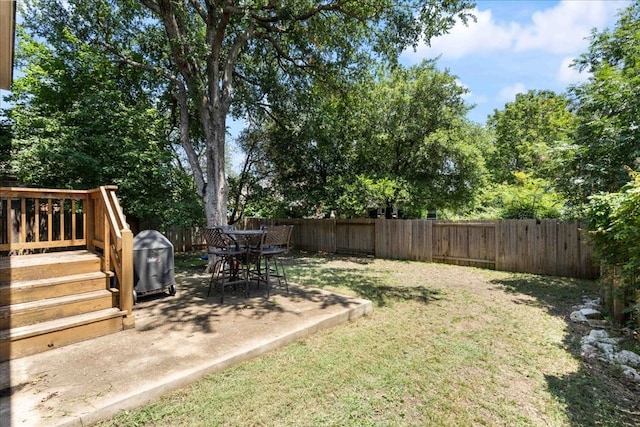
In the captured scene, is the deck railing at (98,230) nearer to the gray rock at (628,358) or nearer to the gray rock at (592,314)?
the gray rock at (628,358)

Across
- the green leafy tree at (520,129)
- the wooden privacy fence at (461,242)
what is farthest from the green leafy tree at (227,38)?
the green leafy tree at (520,129)

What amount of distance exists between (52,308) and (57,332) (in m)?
0.29

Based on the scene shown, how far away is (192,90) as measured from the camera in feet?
24.8

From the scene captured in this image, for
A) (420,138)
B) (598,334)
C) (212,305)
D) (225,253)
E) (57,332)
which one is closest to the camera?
(57,332)

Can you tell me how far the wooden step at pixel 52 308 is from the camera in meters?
3.02

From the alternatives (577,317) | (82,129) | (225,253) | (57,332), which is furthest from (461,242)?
(82,129)

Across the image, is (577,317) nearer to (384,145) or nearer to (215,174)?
(215,174)

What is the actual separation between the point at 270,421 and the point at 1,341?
2.62 meters

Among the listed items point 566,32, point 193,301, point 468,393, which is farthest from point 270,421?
point 566,32

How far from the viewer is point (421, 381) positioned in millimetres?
2744

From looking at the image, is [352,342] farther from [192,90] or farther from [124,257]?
[192,90]

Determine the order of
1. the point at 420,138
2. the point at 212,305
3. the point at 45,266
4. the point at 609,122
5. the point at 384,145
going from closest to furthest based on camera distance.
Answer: the point at 45,266, the point at 212,305, the point at 609,122, the point at 420,138, the point at 384,145

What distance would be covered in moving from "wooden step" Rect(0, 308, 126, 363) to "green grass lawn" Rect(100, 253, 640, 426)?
1.56 metres

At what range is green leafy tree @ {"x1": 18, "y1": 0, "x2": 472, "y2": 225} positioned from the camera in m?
7.14
